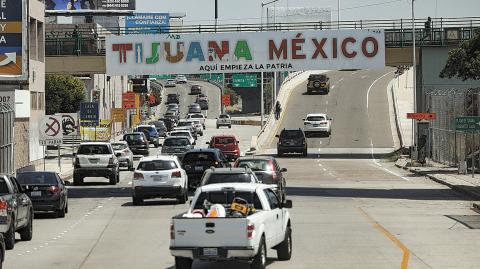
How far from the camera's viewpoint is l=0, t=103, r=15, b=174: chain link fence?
47938 mm

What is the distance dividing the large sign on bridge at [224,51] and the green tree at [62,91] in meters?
45.1

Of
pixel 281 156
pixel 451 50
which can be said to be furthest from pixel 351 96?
pixel 451 50

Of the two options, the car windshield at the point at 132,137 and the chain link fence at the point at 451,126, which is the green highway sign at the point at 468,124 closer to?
the chain link fence at the point at 451,126

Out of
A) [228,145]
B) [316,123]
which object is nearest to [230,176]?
[228,145]

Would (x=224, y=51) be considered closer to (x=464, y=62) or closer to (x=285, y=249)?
(x=464, y=62)

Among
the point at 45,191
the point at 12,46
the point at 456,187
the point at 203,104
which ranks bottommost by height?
the point at 456,187

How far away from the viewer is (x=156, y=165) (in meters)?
38.4

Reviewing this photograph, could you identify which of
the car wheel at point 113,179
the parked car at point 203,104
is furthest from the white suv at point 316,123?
the parked car at point 203,104

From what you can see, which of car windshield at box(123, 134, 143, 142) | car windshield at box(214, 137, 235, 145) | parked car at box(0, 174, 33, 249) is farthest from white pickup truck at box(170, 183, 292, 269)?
car windshield at box(123, 134, 143, 142)

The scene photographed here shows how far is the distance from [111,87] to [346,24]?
67.0m

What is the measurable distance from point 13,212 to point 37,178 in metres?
8.81

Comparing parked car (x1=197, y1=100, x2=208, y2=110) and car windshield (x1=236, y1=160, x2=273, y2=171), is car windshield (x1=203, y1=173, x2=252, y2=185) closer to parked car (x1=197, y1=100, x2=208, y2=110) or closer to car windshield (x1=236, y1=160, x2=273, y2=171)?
car windshield (x1=236, y1=160, x2=273, y2=171)

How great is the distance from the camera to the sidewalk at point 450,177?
4475 centimetres

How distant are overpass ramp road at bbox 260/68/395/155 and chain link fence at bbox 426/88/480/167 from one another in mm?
10457
